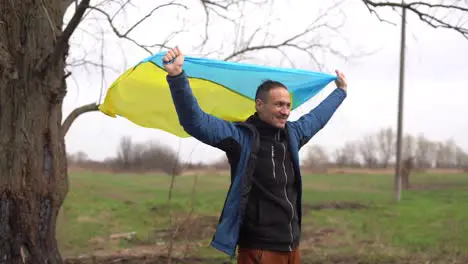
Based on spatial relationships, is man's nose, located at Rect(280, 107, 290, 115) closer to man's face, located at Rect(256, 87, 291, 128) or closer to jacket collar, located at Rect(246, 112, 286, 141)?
man's face, located at Rect(256, 87, 291, 128)

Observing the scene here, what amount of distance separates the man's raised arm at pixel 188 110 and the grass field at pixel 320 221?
9.43ft

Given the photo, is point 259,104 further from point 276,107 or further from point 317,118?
point 317,118

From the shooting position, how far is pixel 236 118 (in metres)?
5.34

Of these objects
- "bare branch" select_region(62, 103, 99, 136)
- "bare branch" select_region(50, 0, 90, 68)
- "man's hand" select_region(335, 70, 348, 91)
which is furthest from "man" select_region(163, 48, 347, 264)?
"bare branch" select_region(62, 103, 99, 136)

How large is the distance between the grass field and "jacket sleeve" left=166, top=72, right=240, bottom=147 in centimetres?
286

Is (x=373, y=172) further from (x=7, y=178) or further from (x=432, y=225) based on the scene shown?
(x=7, y=178)

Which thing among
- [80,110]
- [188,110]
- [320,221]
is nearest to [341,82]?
[188,110]

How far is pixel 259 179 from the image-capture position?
3.57m

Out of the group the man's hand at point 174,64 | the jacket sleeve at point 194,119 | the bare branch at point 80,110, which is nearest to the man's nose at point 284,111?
the jacket sleeve at point 194,119

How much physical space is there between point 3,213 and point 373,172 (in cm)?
2996

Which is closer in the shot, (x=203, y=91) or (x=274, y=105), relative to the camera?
(x=274, y=105)

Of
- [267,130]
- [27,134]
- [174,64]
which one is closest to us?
[174,64]

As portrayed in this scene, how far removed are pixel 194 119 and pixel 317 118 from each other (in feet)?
3.63

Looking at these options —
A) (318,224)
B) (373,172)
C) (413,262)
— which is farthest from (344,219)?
(373,172)
